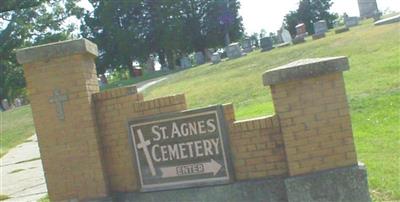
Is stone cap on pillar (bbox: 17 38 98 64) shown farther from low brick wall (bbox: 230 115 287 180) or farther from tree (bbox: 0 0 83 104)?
tree (bbox: 0 0 83 104)

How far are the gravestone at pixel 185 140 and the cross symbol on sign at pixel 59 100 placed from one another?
0.01 m

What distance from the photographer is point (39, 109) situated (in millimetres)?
5602

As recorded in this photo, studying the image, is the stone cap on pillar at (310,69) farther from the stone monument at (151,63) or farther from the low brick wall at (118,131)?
the stone monument at (151,63)

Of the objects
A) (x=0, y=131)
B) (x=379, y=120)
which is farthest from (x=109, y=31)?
(x=379, y=120)

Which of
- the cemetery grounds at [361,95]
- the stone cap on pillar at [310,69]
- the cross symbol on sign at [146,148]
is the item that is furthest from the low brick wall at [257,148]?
the cemetery grounds at [361,95]

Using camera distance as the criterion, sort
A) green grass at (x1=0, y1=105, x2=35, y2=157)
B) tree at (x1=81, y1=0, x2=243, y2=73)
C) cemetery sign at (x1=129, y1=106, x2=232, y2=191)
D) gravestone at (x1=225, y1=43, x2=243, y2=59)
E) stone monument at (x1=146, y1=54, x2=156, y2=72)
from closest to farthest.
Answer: cemetery sign at (x1=129, y1=106, x2=232, y2=191), green grass at (x1=0, y1=105, x2=35, y2=157), gravestone at (x1=225, y1=43, x2=243, y2=59), tree at (x1=81, y1=0, x2=243, y2=73), stone monument at (x1=146, y1=54, x2=156, y2=72)

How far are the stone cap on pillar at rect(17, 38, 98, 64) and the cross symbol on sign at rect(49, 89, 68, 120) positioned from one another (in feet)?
1.28

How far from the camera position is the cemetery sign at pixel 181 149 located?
5.25 m

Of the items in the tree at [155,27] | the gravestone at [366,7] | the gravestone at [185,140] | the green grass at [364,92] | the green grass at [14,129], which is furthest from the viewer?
the tree at [155,27]

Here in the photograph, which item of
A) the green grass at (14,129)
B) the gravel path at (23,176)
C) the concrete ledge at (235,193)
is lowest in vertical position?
the gravel path at (23,176)

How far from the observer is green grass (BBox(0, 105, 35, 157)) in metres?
18.8

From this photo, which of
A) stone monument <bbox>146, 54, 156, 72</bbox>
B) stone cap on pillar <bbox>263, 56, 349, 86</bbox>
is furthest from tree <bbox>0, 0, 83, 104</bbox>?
stone cap on pillar <bbox>263, 56, 349, 86</bbox>

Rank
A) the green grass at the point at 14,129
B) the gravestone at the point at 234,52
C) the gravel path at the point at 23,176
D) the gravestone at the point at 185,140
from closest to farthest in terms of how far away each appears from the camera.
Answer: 1. the gravestone at the point at 185,140
2. the gravel path at the point at 23,176
3. the green grass at the point at 14,129
4. the gravestone at the point at 234,52

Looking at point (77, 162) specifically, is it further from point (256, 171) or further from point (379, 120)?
point (379, 120)
